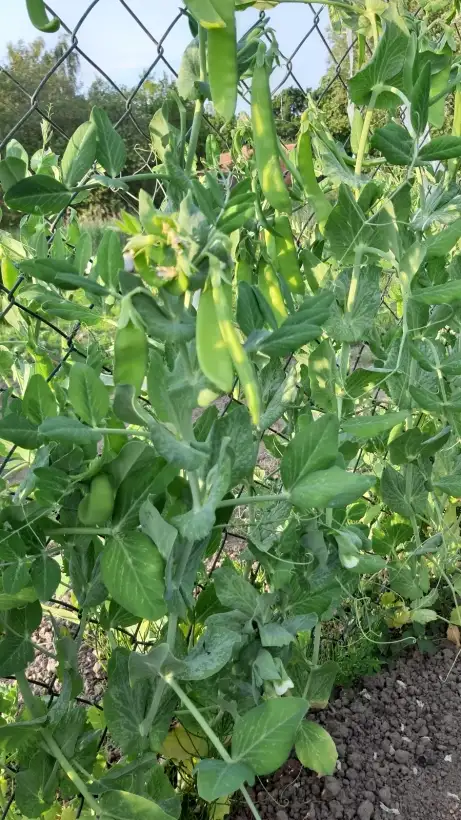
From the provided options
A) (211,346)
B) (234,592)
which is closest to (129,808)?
(234,592)

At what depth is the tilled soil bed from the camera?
3.05 ft

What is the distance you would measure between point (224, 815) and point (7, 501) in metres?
0.58

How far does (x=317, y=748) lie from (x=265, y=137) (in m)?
0.65

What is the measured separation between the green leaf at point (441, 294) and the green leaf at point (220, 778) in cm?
46

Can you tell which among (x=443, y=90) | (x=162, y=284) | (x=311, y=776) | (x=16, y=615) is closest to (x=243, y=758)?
(x=16, y=615)

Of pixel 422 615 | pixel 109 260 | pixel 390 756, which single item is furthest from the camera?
pixel 422 615

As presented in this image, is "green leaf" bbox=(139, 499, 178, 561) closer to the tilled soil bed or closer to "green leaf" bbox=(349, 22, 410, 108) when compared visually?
"green leaf" bbox=(349, 22, 410, 108)

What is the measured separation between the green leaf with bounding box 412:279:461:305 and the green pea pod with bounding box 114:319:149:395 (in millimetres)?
360

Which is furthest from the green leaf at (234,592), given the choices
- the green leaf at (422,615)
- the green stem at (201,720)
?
the green leaf at (422,615)

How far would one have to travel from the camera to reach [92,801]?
0.58 m

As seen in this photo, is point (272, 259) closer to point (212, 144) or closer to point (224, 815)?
point (212, 144)

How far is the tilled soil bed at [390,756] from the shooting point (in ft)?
3.05

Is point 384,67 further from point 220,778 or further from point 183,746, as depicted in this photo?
point 183,746

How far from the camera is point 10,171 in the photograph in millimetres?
547
